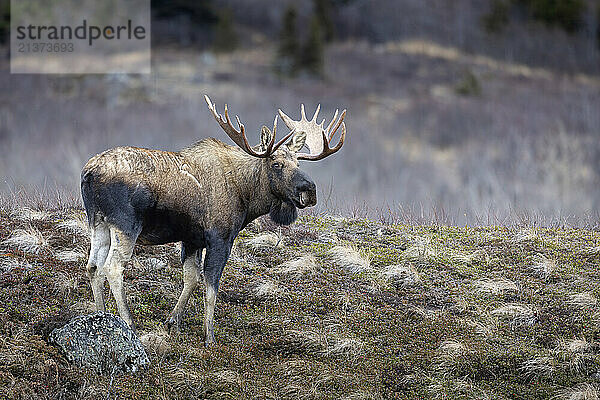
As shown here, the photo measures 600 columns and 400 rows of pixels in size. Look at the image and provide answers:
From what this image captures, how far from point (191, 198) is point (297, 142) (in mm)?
1502

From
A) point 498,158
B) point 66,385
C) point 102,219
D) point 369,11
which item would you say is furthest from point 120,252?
point 369,11

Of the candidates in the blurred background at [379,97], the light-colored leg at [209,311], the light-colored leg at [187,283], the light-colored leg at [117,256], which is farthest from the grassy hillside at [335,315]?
the blurred background at [379,97]

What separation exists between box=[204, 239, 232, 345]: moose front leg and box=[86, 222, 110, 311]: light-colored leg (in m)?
1.08

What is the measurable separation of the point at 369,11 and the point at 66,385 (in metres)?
49.0

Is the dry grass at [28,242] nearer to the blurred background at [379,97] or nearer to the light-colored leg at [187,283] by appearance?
the light-colored leg at [187,283]

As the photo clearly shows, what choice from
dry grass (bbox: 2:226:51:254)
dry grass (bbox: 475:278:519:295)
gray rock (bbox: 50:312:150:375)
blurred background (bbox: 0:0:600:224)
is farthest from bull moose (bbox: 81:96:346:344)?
blurred background (bbox: 0:0:600:224)

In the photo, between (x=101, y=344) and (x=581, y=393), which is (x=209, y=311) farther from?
(x=581, y=393)

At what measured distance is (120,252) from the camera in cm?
684

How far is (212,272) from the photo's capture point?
749 cm

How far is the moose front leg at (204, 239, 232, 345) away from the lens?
745 centimetres

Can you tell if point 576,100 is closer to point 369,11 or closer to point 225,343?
point 369,11

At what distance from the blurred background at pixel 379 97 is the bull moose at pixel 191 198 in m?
5.13

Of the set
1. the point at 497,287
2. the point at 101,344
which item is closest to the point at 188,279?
the point at 101,344

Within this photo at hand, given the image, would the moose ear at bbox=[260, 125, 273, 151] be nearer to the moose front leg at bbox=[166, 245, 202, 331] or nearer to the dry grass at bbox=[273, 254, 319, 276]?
the moose front leg at bbox=[166, 245, 202, 331]
